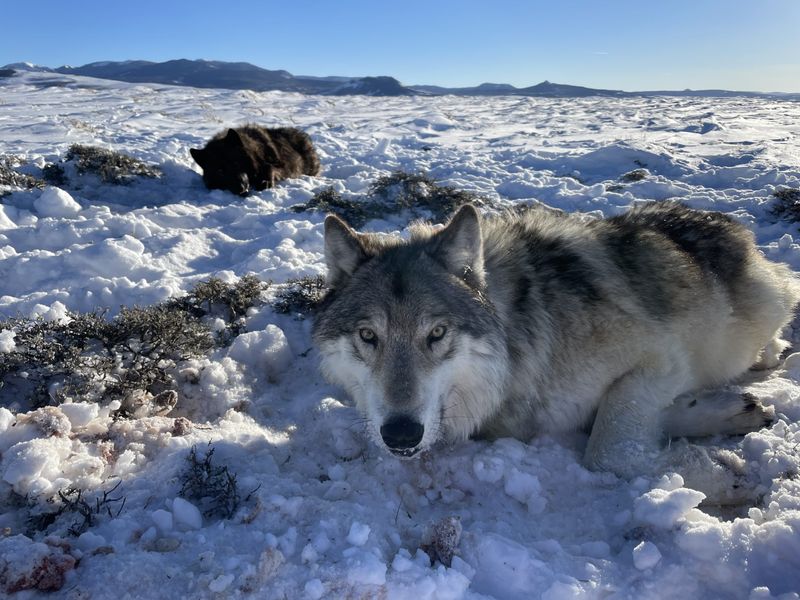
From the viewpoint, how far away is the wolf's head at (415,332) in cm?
267

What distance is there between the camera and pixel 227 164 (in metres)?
8.49

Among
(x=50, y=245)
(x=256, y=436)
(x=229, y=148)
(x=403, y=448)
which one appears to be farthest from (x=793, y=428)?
(x=229, y=148)

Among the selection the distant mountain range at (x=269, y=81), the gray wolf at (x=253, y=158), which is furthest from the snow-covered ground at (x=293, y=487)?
the distant mountain range at (x=269, y=81)

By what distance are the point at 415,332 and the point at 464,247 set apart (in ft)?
2.06

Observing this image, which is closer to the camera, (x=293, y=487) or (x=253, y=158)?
(x=293, y=487)

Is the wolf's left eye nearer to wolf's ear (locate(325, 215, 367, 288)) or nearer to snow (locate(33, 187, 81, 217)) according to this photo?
wolf's ear (locate(325, 215, 367, 288))

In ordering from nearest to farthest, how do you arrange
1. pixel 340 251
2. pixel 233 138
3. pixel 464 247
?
pixel 464 247
pixel 340 251
pixel 233 138

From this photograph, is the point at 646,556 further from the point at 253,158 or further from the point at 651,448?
the point at 253,158

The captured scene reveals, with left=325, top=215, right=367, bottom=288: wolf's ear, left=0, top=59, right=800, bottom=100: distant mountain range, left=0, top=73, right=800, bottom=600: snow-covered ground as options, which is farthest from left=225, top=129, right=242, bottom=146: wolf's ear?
left=0, top=59, right=800, bottom=100: distant mountain range

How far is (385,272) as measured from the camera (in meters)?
3.03

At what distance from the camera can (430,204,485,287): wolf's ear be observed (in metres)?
3.02

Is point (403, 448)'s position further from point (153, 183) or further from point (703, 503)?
point (153, 183)

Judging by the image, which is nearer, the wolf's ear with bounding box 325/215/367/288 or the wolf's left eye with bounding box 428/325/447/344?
the wolf's left eye with bounding box 428/325/447/344

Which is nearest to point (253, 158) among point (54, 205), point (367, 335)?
point (54, 205)
